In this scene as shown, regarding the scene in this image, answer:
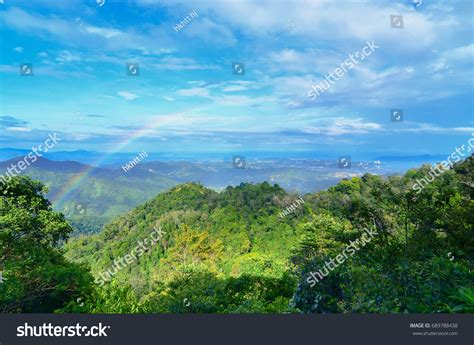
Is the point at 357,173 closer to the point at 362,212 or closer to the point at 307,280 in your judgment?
the point at 362,212

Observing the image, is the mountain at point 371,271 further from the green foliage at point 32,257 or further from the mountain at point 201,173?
the mountain at point 201,173

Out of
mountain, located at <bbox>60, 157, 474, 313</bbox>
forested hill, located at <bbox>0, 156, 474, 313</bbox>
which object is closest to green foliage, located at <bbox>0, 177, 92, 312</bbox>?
forested hill, located at <bbox>0, 156, 474, 313</bbox>

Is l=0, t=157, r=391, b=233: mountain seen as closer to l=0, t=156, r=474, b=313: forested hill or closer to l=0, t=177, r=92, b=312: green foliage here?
l=0, t=177, r=92, b=312: green foliage

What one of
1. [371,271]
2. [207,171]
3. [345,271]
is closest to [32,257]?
[345,271]

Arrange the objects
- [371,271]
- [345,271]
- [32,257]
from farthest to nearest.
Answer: [32,257] < [345,271] < [371,271]

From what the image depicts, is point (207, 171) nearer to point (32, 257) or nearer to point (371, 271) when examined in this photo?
point (32, 257)

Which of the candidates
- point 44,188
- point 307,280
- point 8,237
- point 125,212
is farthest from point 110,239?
point 307,280

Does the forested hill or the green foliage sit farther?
the green foliage

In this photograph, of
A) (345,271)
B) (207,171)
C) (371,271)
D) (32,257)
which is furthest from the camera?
(207,171)

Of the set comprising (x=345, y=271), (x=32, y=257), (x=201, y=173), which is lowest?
(x=345, y=271)

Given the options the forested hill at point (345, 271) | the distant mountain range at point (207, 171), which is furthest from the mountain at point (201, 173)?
the forested hill at point (345, 271)

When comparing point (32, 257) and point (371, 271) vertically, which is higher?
point (32, 257)
